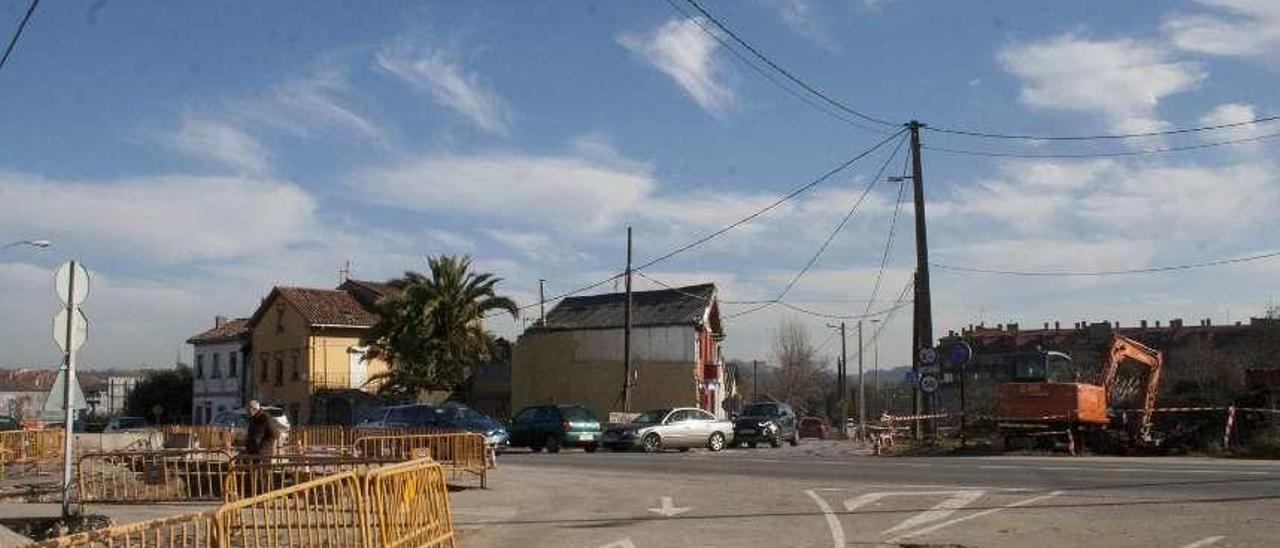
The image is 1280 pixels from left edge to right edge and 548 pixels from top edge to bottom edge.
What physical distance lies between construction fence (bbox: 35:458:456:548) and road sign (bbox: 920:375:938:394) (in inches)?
998

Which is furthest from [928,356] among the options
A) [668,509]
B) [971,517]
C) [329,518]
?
[329,518]

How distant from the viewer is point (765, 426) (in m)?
42.3

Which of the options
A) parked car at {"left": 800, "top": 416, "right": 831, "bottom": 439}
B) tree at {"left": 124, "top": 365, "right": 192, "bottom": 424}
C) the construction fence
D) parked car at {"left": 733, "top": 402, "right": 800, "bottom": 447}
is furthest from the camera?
tree at {"left": 124, "top": 365, "right": 192, "bottom": 424}

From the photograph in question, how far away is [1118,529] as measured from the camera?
43.4 ft

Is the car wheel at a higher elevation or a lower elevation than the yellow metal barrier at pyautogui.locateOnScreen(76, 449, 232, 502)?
lower

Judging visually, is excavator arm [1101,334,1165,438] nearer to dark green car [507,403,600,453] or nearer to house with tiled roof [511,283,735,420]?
dark green car [507,403,600,453]

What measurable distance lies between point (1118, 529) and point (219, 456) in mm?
13399

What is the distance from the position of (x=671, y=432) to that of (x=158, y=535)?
3074cm

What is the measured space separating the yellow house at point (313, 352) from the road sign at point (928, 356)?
33015mm

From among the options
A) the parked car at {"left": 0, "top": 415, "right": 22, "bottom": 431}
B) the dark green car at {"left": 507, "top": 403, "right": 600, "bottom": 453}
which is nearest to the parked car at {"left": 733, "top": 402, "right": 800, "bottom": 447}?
the dark green car at {"left": 507, "top": 403, "right": 600, "bottom": 453}

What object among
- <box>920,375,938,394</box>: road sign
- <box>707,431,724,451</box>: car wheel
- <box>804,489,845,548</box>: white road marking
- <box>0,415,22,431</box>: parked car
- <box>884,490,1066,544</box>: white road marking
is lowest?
<box>707,431,724,451</box>: car wheel

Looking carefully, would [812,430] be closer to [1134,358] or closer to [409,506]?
[1134,358]

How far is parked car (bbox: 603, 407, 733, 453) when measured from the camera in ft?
123

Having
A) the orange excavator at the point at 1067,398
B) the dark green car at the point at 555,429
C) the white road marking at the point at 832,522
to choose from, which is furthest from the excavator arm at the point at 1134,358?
the white road marking at the point at 832,522
